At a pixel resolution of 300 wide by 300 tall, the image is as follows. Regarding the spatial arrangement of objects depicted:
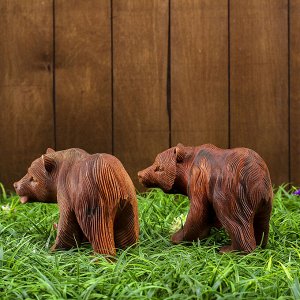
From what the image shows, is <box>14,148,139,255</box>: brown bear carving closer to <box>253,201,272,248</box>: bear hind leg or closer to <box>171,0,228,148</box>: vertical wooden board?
<box>253,201,272,248</box>: bear hind leg

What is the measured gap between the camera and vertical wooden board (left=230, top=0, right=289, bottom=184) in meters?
4.09

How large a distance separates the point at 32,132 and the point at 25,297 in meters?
2.05

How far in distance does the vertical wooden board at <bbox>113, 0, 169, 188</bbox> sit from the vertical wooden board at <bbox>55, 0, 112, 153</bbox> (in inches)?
3.1

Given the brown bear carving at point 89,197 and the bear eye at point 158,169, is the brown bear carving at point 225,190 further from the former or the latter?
the brown bear carving at point 89,197

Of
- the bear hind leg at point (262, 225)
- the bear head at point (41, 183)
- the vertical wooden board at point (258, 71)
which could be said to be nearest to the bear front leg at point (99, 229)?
the bear head at point (41, 183)

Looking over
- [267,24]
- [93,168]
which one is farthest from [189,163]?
[267,24]

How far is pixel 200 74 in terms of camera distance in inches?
161

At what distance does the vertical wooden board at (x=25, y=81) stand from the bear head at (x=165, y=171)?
1222mm

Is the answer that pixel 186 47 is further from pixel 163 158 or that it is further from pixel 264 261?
pixel 264 261

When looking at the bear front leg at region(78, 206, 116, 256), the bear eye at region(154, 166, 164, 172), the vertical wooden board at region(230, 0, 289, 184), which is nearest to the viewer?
the bear front leg at region(78, 206, 116, 256)

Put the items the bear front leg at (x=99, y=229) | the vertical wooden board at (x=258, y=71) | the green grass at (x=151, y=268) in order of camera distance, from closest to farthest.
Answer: the green grass at (x=151, y=268) → the bear front leg at (x=99, y=229) → the vertical wooden board at (x=258, y=71)

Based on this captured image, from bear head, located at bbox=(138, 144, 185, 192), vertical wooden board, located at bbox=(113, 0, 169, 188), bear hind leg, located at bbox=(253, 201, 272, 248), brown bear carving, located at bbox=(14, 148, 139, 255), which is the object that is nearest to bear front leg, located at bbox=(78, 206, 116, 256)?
brown bear carving, located at bbox=(14, 148, 139, 255)

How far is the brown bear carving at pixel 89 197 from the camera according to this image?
105 inches

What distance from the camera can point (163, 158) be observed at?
3035 millimetres
